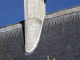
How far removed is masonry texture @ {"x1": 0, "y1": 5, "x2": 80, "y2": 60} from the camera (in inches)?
1067

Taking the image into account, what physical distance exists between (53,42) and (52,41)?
0.22 m

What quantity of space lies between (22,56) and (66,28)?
505 cm

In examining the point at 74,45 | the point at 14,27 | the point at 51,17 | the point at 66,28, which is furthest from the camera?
the point at 14,27

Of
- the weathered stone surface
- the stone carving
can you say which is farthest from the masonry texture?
the stone carving

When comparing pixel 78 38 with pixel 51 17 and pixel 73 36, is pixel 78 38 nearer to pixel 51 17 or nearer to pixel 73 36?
pixel 73 36

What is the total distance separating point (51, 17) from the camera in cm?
3167

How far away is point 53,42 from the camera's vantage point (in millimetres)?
28953

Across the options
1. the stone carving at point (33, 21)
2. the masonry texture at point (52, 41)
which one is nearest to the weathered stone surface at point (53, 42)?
the masonry texture at point (52, 41)

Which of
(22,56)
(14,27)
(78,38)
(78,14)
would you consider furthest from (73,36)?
(14,27)

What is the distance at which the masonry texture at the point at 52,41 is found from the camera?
27.1 metres

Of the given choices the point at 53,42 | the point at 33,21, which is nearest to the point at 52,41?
the point at 53,42

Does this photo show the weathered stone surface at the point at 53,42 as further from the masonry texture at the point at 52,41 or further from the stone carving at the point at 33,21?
the stone carving at the point at 33,21

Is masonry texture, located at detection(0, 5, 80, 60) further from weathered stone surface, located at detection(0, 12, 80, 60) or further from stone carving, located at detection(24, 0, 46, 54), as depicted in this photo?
stone carving, located at detection(24, 0, 46, 54)

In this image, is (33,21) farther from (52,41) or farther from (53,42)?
(53,42)
